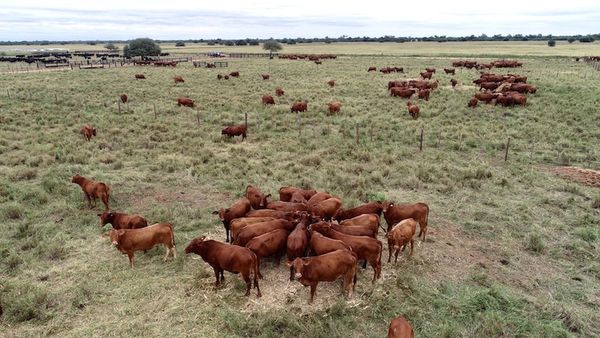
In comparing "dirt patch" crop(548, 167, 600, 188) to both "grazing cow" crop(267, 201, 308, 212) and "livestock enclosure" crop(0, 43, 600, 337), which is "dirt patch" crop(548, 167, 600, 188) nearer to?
"livestock enclosure" crop(0, 43, 600, 337)

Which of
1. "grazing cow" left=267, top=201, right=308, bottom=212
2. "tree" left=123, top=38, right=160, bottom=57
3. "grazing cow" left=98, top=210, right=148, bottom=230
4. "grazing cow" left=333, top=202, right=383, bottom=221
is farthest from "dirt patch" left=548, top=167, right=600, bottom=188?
"tree" left=123, top=38, right=160, bottom=57

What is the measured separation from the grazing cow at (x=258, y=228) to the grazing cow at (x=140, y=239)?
131 cm

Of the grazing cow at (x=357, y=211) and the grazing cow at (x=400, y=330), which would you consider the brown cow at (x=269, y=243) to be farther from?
the grazing cow at (x=400, y=330)

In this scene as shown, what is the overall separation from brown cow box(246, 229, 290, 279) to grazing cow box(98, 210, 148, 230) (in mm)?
2685

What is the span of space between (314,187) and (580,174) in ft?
27.0

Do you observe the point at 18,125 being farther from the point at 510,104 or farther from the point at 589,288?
the point at 510,104

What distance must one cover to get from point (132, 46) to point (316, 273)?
3391 inches

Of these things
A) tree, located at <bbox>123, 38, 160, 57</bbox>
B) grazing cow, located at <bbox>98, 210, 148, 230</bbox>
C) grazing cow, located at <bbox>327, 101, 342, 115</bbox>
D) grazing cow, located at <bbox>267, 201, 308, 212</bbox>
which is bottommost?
grazing cow, located at <bbox>98, 210, 148, 230</bbox>

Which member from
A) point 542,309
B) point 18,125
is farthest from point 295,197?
point 18,125

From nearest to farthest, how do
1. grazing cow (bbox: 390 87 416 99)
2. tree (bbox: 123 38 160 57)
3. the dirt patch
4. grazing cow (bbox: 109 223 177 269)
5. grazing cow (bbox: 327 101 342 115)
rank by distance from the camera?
grazing cow (bbox: 109 223 177 269), the dirt patch, grazing cow (bbox: 327 101 342 115), grazing cow (bbox: 390 87 416 99), tree (bbox: 123 38 160 57)

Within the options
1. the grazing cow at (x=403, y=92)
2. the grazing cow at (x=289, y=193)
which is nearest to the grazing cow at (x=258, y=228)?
the grazing cow at (x=289, y=193)

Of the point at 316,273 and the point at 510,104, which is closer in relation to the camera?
the point at 316,273

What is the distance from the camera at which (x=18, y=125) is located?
2061 centimetres

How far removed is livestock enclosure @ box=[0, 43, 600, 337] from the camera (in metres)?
6.73
